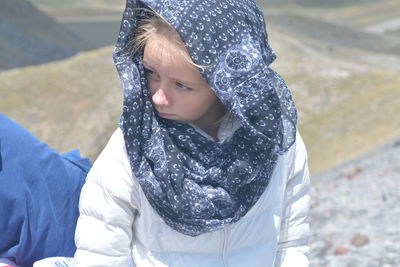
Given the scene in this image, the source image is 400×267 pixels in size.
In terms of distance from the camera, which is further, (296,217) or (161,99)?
(296,217)

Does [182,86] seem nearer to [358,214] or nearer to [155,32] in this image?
[155,32]

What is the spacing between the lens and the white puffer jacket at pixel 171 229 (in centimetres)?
277

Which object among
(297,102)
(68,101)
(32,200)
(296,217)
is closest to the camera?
(296,217)

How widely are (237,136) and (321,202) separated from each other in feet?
28.5

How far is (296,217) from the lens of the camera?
3.12 metres

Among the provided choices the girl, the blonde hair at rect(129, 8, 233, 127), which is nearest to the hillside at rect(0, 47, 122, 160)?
the girl

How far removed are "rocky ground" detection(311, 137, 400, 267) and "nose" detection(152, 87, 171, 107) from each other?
5597mm

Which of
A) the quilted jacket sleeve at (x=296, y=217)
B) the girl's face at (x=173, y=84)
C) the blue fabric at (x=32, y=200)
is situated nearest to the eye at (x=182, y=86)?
the girl's face at (x=173, y=84)

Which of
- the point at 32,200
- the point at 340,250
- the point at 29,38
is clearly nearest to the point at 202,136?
the point at 32,200

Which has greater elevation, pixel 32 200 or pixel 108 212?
pixel 108 212

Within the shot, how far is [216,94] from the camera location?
8.80 ft

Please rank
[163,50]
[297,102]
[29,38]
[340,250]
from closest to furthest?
[163,50], [340,250], [297,102], [29,38]

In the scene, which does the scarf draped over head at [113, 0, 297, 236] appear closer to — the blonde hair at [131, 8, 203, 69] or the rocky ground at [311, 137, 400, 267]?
the blonde hair at [131, 8, 203, 69]

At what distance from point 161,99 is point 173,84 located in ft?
0.25
